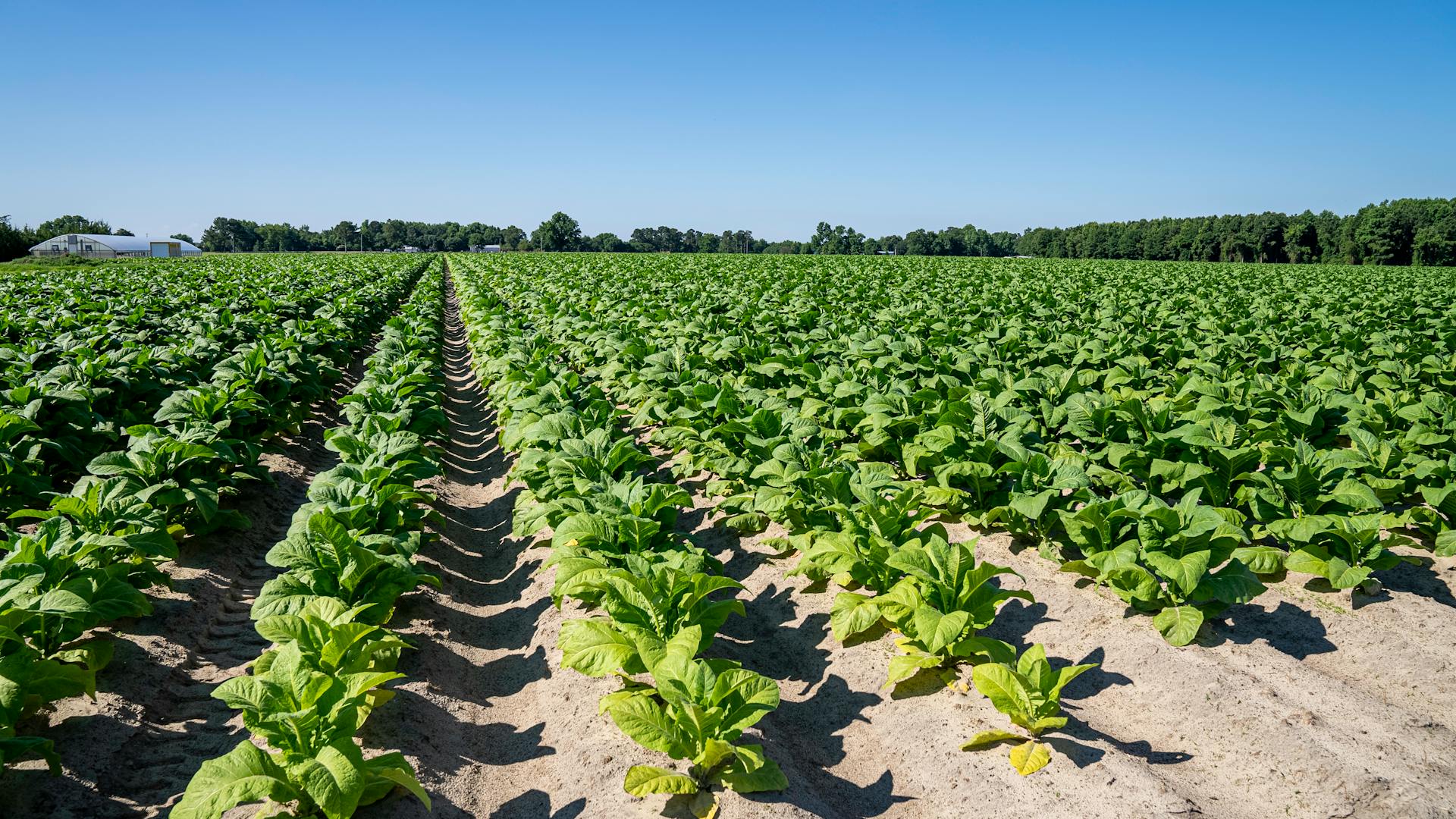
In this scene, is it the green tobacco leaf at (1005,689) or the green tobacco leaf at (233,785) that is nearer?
the green tobacco leaf at (233,785)

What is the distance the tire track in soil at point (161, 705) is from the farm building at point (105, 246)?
9870 cm

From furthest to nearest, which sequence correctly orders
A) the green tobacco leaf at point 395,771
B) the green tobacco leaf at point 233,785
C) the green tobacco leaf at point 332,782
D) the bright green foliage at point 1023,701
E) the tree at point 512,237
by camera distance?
the tree at point 512,237 < the bright green foliage at point 1023,701 < the green tobacco leaf at point 395,771 < the green tobacco leaf at point 332,782 < the green tobacco leaf at point 233,785

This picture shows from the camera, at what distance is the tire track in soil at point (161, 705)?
3.15 meters

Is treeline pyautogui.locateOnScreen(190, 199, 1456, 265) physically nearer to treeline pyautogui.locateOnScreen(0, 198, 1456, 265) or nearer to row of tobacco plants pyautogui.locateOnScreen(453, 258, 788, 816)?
treeline pyautogui.locateOnScreen(0, 198, 1456, 265)

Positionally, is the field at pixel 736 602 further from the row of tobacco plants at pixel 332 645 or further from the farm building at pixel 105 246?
the farm building at pixel 105 246

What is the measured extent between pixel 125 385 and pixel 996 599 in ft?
29.1

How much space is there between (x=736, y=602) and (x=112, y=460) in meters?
4.51

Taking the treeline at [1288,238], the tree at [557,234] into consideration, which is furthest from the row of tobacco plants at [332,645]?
the tree at [557,234]

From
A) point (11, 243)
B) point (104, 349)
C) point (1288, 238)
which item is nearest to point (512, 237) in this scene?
point (11, 243)

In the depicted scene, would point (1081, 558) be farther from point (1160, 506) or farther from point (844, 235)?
point (844, 235)

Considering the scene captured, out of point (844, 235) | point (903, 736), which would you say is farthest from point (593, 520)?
point (844, 235)

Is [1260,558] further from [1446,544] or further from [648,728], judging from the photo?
[648,728]

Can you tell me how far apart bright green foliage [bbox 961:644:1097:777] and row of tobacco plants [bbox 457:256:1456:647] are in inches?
17.9

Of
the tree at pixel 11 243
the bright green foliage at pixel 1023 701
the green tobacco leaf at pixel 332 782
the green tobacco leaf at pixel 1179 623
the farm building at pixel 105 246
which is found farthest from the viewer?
the farm building at pixel 105 246
